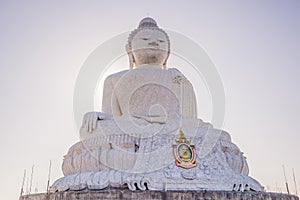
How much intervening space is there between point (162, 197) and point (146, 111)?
3.42 meters

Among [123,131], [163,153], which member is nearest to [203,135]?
[163,153]

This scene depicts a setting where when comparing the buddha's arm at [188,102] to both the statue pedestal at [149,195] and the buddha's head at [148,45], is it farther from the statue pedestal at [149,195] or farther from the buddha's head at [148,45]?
the statue pedestal at [149,195]

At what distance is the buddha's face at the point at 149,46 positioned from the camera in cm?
1068

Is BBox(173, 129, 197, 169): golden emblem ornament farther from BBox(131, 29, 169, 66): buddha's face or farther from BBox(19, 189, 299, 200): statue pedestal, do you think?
BBox(131, 29, 169, 66): buddha's face

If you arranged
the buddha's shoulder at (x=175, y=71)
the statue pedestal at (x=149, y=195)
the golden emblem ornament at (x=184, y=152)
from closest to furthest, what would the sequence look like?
the statue pedestal at (x=149, y=195), the golden emblem ornament at (x=184, y=152), the buddha's shoulder at (x=175, y=71)

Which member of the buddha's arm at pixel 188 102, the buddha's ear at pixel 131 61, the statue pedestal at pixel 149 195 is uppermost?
the buddha's ear at pixel 131 61

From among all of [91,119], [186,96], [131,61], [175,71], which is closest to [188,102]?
[186,96]

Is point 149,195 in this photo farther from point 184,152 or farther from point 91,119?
point 91,119

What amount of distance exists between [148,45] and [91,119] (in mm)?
3347

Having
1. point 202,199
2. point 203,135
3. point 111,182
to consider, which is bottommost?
point 202,199

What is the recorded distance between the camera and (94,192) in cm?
640

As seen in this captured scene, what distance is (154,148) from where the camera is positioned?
25.1 feet

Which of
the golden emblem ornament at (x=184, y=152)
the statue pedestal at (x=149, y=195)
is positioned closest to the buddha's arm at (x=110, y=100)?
the golden emblem ornament at (x=184, y=152)

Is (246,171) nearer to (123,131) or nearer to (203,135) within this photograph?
(203,135)
